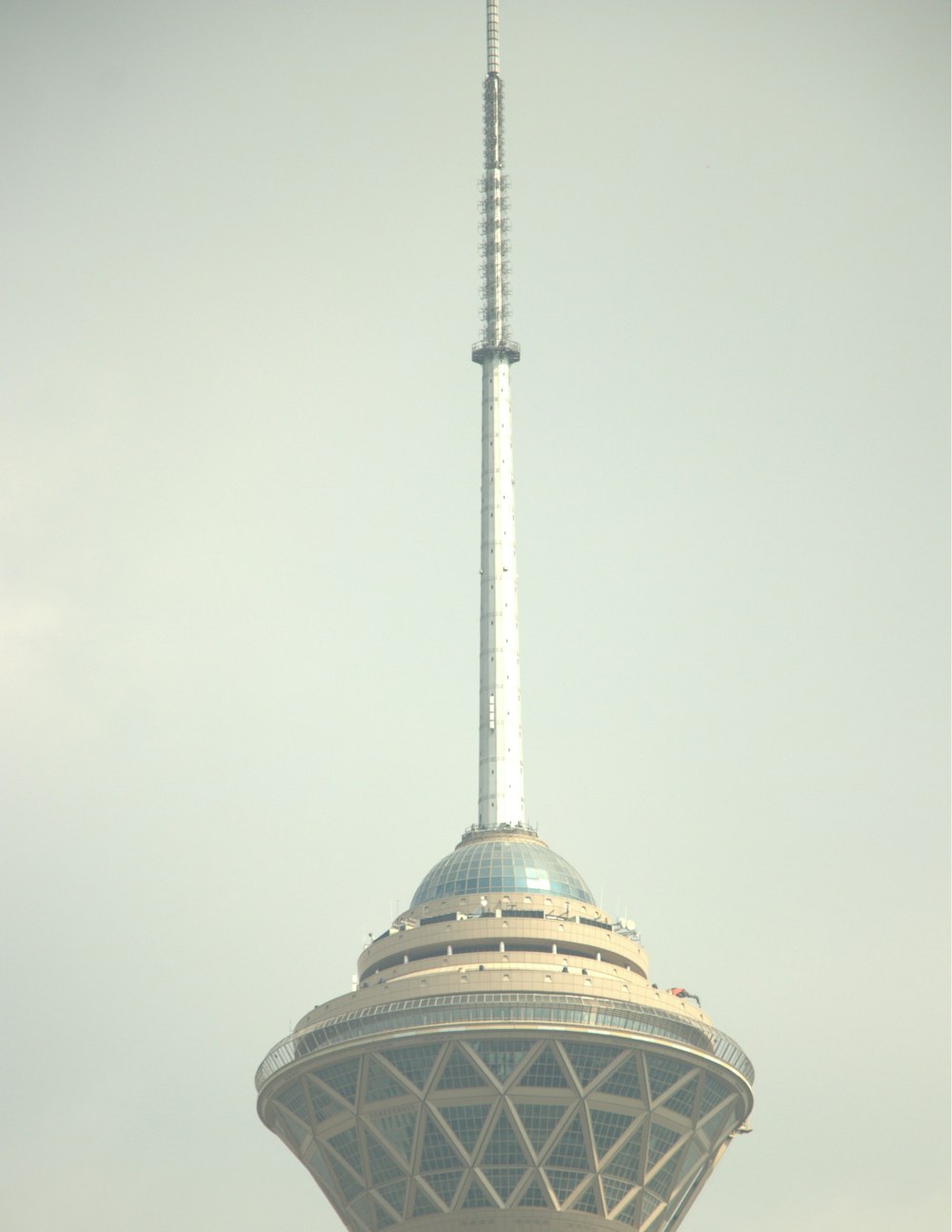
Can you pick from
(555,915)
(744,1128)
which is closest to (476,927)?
(555,915)

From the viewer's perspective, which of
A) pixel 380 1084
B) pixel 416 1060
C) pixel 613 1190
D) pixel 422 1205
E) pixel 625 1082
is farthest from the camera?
pixel 380 1084

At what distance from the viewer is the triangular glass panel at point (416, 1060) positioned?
556 ft

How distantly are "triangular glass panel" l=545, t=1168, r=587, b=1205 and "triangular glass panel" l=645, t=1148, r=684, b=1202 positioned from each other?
6.55 metres

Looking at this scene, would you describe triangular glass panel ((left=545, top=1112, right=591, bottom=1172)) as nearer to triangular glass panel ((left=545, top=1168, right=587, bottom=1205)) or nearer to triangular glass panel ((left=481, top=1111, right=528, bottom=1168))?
triangular glass panel ((left=545, top=1168, right=587, bottom=1205))

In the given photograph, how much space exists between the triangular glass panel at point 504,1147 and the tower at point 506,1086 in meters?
0.11

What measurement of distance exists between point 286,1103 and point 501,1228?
868 inches

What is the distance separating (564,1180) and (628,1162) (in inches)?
231

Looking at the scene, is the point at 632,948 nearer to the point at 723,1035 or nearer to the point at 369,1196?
the point at 723,1035

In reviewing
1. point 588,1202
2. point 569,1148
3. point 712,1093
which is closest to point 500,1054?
point 569,1148

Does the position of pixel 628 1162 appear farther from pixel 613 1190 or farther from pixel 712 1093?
pixel 712 1093

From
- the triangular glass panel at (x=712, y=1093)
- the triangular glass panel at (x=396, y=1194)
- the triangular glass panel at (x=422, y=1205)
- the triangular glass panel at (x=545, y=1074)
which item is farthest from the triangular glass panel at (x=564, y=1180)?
the triangular glass panel at (x=712, y=1093)

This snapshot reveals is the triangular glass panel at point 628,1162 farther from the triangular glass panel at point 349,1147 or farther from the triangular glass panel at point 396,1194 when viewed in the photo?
the triangular glass panel at point 349,1147

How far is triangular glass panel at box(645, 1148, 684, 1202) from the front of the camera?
173125 millimetres

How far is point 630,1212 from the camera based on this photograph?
17175 cm
